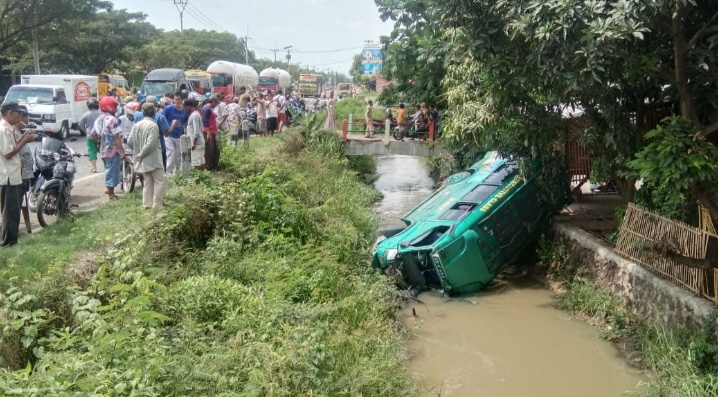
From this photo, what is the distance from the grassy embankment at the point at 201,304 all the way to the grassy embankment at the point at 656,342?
262 centimetres

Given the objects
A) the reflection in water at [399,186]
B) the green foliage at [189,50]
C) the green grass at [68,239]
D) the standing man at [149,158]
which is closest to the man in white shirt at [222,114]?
the reflection in water at [399,186]

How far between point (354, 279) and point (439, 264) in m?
1.45

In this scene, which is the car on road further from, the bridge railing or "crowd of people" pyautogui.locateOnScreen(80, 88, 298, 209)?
the bridge railing

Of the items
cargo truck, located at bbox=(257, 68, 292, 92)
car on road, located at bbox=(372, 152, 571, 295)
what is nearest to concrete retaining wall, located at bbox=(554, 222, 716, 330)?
car on road, located at bbox=(372, 152, 571, 295)

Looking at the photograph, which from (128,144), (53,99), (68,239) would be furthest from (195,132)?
(53,99)

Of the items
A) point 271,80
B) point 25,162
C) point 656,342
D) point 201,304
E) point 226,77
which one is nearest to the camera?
point 201,304

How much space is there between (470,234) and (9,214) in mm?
6124

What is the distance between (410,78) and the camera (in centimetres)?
1761

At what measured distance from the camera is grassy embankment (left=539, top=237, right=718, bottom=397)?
5.95m

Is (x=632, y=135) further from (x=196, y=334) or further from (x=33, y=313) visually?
(x=33, y=313)

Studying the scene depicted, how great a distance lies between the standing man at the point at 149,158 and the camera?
842 centimetres

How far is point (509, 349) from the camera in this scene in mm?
7914

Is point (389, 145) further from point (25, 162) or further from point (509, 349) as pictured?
point (25, 162)

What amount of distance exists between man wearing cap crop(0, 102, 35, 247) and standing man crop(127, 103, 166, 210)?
62.2 inches
